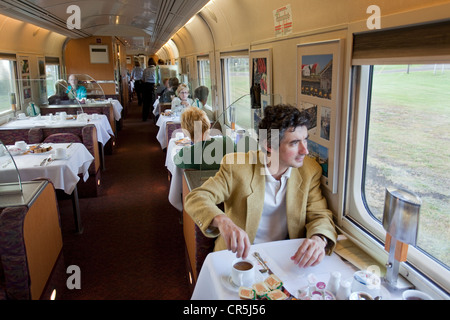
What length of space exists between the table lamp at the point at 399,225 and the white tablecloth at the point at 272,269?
0.19m

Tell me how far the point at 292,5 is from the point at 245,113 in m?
1.25

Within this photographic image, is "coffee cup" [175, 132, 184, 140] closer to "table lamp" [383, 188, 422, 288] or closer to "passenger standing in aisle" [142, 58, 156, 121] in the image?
"table lamp" [383, 188, 422, 288]

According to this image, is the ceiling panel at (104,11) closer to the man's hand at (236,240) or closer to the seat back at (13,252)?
the seat back at (13,252)

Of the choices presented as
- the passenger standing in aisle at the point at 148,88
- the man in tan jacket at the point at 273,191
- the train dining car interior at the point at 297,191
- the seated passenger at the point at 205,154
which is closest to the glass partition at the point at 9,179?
the train dining car interior at the point at 297,191

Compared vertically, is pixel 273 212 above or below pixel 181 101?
below

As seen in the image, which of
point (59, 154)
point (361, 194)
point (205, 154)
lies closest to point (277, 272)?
point (361, 194)

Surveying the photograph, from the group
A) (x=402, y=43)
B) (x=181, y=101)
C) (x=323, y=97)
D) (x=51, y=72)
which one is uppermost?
(x=51, y=72)

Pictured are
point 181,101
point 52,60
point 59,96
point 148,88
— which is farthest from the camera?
point 148,88

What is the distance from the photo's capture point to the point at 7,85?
19.1ft

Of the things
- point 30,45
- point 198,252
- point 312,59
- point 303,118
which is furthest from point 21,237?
point 30,45

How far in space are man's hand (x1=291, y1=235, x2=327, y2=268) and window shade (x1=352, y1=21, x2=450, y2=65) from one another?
33.3 inches

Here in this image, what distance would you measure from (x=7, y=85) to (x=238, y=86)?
378 cm

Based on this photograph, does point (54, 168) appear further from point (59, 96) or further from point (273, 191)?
point (59, 96)

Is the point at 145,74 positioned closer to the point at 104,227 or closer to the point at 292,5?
the point at 104,227
